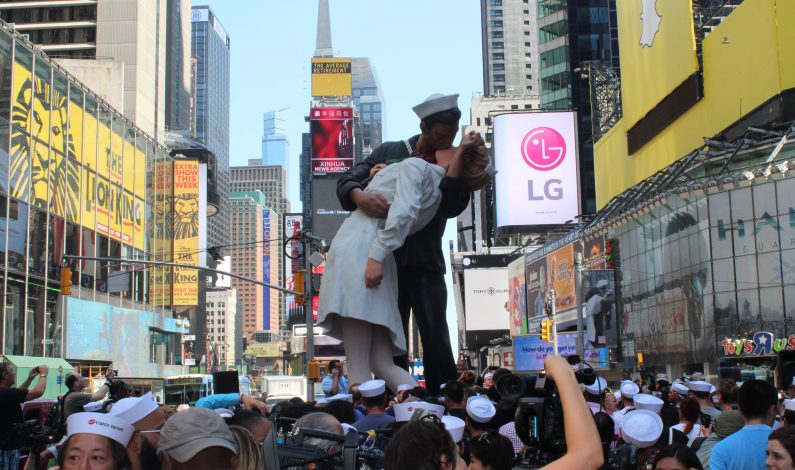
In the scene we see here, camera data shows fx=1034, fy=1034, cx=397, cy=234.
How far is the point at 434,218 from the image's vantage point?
8.20 meters

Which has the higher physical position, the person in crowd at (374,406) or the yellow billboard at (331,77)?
the yellow billboard at (331,77)

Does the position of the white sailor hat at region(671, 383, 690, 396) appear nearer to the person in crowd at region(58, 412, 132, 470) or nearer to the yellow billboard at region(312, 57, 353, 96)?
the person in crowd at region(58, 412, 132, 470)

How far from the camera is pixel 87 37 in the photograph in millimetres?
84688

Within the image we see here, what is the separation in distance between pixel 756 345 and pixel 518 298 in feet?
132

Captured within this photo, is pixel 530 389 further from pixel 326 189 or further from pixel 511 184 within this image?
pixel 326 189

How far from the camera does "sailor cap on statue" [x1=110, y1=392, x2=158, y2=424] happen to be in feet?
15.0

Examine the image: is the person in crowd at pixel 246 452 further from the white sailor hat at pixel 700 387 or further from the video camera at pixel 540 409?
the white sailor hat at pixel 700 387

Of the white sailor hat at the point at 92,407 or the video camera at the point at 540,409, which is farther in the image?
the white sailor hat at the point at 92,407

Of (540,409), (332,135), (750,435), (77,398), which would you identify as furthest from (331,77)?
(540,409)

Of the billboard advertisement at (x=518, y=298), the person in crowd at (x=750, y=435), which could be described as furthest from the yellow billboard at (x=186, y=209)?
the person in crowd at (x=750, y=435)

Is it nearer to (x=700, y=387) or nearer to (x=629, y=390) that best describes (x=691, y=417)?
(x=700, y=387)

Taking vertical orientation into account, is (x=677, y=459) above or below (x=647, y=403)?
→ below

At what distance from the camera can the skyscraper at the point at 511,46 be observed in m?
181

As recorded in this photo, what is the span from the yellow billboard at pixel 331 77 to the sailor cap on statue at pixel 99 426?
4585 inches
